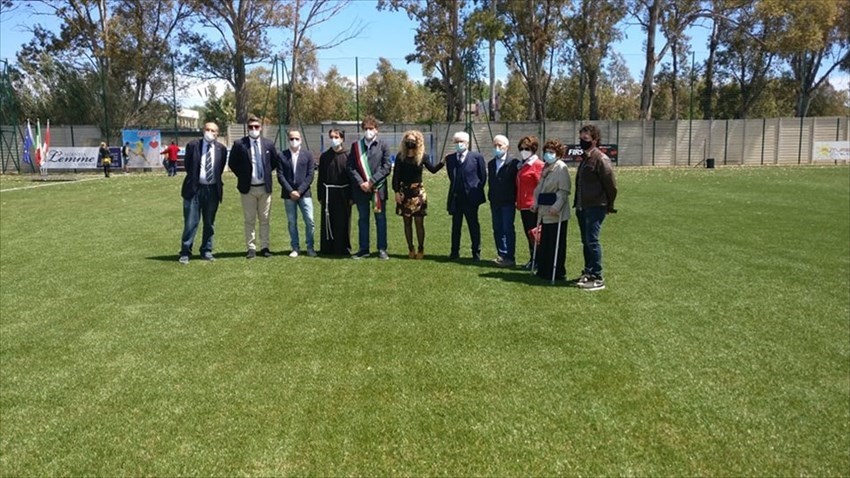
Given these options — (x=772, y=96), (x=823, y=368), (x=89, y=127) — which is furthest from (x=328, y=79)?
(x=823, y=368)

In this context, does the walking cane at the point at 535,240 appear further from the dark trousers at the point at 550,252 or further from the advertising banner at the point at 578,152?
the advertising banner at the point at 578,152

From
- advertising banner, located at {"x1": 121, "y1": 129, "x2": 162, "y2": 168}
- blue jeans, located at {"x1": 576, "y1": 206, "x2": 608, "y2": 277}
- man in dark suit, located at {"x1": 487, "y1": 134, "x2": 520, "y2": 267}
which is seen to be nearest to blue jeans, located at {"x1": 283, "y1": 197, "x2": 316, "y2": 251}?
man in dark suit, located at {"x1": 487, "y1": 134, "x2": 520, "y2": 267}

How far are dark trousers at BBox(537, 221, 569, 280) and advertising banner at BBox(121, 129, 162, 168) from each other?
97.3ft

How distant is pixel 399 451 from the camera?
383 cm

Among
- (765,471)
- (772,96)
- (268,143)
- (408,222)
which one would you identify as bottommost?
(765,471)

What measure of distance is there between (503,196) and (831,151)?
37627mm

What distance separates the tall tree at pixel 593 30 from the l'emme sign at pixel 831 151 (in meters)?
13.9

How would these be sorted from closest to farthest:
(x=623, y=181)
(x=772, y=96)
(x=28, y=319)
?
1. (x=28, y=319)
2. (x=623, y=181)
3. (x=772, y=96)

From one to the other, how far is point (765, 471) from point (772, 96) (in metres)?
62.2

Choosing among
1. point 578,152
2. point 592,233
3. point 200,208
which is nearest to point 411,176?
point 592,233

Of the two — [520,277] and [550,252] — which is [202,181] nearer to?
[520,277]

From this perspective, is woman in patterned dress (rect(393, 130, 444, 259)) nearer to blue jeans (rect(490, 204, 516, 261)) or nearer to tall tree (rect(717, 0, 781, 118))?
blue jeans (rect(490, 204, 516, 261))

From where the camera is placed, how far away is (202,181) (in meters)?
8.76

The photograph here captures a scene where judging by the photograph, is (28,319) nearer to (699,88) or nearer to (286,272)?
(286,272)
